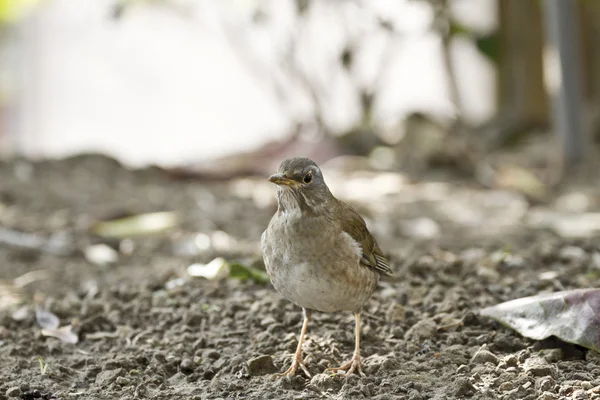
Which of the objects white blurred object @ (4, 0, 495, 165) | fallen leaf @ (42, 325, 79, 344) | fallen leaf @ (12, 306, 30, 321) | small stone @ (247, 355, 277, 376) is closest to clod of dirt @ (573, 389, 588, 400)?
small stone @ (247, 355, 277, 376)

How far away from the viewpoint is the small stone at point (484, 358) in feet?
11.4

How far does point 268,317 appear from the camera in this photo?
4102mm

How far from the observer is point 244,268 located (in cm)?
454

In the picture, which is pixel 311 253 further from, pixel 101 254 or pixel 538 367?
pixel 101 254

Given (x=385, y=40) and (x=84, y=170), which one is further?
(x=385, y=40)

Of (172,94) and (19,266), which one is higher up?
(172,94)

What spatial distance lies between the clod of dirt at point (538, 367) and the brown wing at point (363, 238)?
80cm

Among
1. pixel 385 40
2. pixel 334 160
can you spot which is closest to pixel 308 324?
pixel 334 160

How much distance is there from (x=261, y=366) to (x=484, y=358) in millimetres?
A: 933

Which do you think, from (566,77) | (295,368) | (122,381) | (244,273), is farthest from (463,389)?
(566,77)

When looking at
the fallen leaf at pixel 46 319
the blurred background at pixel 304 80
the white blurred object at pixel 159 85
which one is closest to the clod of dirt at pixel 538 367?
the fallen leaf at pixel 46 319

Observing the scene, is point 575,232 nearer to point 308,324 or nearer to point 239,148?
point 308,324

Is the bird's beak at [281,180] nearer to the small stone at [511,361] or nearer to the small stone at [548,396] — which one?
the small stone at [511,361]

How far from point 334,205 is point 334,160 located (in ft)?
17.4
